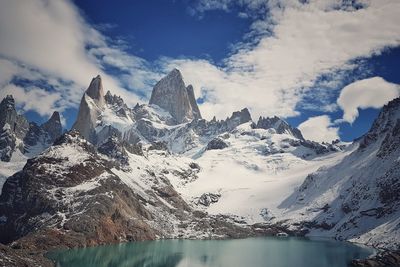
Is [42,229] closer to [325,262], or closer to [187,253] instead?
[187,253]

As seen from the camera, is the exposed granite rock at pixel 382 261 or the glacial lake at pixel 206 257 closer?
the exposed granite rock at pixel 382 261

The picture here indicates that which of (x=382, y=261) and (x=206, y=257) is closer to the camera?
(x=382, y=261)

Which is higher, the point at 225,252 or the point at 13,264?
the point at 225,252

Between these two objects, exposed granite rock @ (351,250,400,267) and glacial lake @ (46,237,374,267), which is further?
glacial lake @ (46,237,374,267)

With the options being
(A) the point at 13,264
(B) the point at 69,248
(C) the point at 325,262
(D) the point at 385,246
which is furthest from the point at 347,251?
(A) the point at 13,264

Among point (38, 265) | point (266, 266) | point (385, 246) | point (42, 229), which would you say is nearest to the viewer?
point (38, 265)

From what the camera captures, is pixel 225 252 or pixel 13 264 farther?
pixel 225 252

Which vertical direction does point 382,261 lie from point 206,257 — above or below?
below

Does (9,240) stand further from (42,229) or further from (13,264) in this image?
(13,264)

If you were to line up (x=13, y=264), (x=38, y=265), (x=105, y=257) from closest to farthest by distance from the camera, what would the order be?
(x=13, y=264) → (x=38, y=265) → (x=105, y=257)
